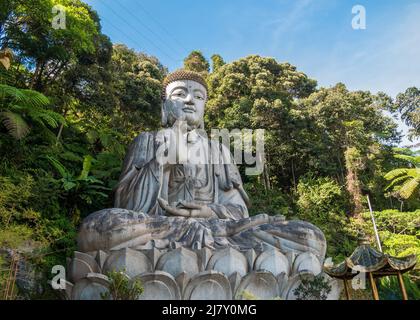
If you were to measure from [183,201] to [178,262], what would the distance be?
1.41 metres

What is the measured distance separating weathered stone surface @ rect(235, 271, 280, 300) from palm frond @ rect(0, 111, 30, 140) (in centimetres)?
464

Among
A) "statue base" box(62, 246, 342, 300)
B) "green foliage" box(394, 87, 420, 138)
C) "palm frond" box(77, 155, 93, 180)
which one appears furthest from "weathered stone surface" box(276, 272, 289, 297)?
"green foliage" box(394, 87, 420, 138)

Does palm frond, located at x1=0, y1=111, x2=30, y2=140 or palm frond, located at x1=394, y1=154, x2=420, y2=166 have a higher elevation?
palm frond, located at x1=394, y1=154, x2=420, y2=166

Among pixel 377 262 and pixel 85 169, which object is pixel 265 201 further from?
pixel 377 262

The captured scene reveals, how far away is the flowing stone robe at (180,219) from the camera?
465 cm

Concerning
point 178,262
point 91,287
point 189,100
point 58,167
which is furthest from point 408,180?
point 91,287

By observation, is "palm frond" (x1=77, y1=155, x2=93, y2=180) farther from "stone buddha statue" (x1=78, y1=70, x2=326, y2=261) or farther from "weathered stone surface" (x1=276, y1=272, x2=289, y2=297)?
"weathered stone surface" (x1=276, y1=272, x2=289, y2=297)

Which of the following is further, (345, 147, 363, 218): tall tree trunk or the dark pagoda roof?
(345, 147, 363, 218): tall tree trunk

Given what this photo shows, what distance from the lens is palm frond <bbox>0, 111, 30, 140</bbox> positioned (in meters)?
6.84

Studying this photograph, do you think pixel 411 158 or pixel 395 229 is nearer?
pixel 395 229

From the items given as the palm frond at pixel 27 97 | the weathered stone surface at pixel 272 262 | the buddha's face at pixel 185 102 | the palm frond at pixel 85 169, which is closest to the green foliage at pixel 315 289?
the weathered stone surface at pixel 272 262

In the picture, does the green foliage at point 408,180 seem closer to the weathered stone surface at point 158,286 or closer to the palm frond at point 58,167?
the palm frond at point 58,167

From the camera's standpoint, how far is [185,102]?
22.8ft
